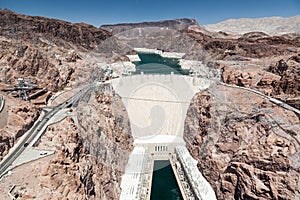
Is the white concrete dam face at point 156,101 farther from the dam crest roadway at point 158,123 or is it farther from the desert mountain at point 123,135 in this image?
the desert mountain at point 123,135

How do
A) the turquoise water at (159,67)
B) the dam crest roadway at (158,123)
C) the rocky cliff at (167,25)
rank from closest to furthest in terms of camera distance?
the dam crest roadway at (158,123) → the turquoise water at (159,67) → the rocky cliff at (167,25)

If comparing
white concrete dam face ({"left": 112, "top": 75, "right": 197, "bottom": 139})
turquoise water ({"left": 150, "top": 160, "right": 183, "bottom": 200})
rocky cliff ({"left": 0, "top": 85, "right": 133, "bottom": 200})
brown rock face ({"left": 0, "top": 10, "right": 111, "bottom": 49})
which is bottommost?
turquoise water ({"left": 150, "top": 160, "right": 183, "bottom": 200})

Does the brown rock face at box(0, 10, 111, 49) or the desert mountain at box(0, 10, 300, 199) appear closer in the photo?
the desert mountain at box(0, 10, 300, 199)

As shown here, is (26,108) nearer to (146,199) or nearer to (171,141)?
(146,199)

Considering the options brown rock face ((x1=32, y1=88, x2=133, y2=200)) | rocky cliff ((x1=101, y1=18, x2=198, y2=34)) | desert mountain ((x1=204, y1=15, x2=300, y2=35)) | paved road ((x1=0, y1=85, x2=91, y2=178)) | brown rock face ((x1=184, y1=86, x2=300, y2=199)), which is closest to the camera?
paved road ((x1=0, y1=85, x2=91, y2=178))

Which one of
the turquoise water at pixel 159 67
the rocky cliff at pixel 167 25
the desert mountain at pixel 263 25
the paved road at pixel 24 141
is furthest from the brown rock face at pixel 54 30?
the desert mountain at pixel 263 25

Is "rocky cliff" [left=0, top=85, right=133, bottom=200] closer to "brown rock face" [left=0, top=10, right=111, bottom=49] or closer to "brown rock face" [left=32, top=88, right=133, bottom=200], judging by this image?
"brown rock face" [left=32, top=88, right=133, bottom=200]

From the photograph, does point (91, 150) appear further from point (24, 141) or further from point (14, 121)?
point (14, 121)

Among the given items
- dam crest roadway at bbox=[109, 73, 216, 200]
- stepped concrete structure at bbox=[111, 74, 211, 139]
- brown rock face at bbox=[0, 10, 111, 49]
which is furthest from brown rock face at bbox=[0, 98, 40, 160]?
brown rock face at bbox=[0, 10, 111, 49]
